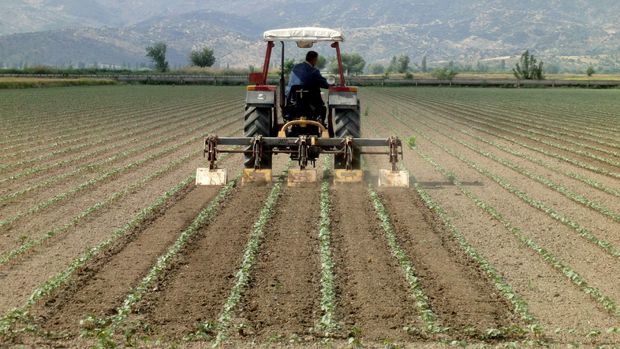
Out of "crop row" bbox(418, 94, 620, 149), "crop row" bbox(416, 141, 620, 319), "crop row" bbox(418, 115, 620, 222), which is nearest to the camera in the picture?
"crop row" bbox(416, 141, 620, 319)

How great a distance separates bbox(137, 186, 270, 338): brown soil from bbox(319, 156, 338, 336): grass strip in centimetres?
84

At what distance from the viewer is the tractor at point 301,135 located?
41.8ft

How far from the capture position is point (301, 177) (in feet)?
41.9

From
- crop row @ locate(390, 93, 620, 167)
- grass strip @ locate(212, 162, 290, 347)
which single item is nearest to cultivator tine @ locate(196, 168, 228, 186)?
grass strip @ locate(212, 162, 290, 347)

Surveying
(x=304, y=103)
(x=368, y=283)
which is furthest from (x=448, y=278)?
(x=304, y=103)

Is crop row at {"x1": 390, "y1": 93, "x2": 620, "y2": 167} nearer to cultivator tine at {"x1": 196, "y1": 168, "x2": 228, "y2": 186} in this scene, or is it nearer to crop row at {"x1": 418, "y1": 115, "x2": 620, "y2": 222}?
crop row at {"x1": 418, "y1": 115, "x2": 620, "y2": 222}

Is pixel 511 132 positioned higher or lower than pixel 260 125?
lower

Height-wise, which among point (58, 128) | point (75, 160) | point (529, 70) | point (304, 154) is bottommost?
point (529, 70)

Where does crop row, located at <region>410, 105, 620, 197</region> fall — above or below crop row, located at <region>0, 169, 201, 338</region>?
below

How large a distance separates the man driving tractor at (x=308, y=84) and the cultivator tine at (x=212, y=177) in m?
1.58

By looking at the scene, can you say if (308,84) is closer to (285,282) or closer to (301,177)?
(301,177)

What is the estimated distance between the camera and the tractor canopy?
12648 mm

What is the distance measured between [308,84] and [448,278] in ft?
19.3

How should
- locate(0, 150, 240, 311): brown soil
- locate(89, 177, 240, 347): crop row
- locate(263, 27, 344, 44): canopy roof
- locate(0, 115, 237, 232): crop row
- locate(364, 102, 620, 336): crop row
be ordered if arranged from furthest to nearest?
locate(263, 27, 344, 44): canopy roof < locate(0, 115, 237, 232): crop row < locate(0, 150, 240, 311): brown soil < locate(364, 102, 620, 336): crop row < locate(89, 177, 240, 347): crop row
